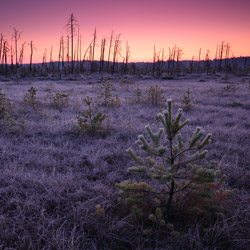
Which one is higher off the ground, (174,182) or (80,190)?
(174,182)

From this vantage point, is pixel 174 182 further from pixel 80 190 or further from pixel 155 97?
pixel 155 97

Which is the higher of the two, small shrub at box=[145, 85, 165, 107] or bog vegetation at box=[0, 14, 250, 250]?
small shrub at box=[145, 85, 165, 107]

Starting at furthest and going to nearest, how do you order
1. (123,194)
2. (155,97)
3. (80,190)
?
(155,97) → (80,190) → (123,194)

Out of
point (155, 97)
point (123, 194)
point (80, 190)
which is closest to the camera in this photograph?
point (123, 194)

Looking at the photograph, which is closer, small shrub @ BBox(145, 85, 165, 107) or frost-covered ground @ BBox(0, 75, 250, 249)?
frost-covered ground @ BBox(0, 75, 250, 249)

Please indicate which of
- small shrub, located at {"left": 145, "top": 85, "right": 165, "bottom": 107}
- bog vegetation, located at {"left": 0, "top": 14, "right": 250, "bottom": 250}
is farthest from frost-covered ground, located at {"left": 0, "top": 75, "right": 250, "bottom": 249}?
small shrub, located at {"left": 145, "top": 85, "right": 165, "bottom": 107}

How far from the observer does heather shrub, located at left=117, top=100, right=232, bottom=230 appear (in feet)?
6.39

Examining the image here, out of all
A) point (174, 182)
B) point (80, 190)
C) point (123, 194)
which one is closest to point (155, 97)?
point (80, 190)

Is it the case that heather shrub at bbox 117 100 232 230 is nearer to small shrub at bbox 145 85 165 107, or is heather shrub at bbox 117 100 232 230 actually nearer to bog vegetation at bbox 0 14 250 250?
bog vegetation at bbox 0 14 250 250

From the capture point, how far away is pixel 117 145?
4.52 m

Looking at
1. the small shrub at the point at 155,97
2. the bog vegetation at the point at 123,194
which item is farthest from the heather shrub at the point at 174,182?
the small shrub at the point at 155,97

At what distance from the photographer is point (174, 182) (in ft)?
7.30

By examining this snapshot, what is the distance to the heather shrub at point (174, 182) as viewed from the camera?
1.95 meters

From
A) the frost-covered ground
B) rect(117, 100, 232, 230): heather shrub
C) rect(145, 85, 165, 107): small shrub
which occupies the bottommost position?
the frost-covered ground
